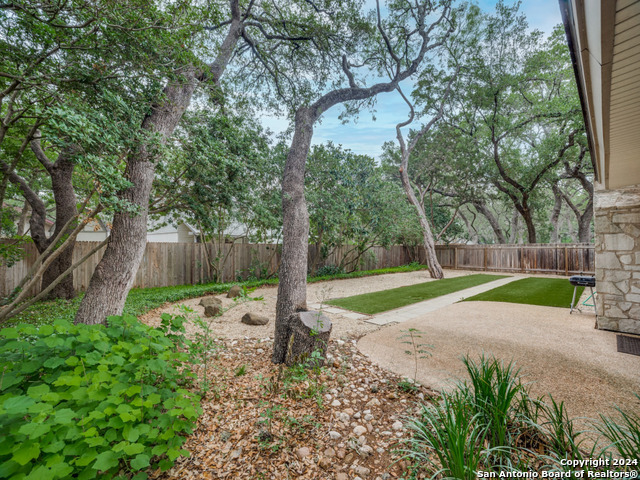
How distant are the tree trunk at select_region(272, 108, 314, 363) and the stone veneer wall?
163 inches

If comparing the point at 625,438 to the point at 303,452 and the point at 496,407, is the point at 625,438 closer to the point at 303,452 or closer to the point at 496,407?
the point at 496,407

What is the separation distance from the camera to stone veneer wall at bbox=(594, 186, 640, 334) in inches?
136

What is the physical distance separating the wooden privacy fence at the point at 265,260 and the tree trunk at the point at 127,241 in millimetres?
4089

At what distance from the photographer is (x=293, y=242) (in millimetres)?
3041

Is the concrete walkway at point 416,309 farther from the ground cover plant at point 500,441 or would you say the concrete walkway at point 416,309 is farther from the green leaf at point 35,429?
the green leaf at point 35,429

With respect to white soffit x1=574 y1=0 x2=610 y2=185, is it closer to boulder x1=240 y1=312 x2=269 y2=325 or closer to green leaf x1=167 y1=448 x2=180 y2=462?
green leaf x1=167 y1=448 x2=180 y2=462

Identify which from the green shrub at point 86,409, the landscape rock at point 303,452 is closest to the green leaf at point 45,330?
the green shrub at point 86,409

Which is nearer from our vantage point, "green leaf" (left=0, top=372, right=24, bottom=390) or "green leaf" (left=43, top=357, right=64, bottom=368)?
"green leaf" (left=0, top=372, right=24, bottom=390)

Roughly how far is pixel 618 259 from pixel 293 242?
4.38 m

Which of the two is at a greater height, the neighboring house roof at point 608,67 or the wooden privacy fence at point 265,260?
the neighboring house roof at point 608,67

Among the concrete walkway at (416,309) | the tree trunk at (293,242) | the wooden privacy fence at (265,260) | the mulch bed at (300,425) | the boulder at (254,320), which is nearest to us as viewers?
the mulch bed at (300,425)

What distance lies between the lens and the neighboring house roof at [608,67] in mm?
1116

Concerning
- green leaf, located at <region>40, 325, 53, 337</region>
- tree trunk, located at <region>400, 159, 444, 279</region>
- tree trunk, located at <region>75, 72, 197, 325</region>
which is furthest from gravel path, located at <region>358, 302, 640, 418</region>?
tree trunk, located at <region>400, 159, 444, 279</region>

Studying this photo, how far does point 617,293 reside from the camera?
356 cm
